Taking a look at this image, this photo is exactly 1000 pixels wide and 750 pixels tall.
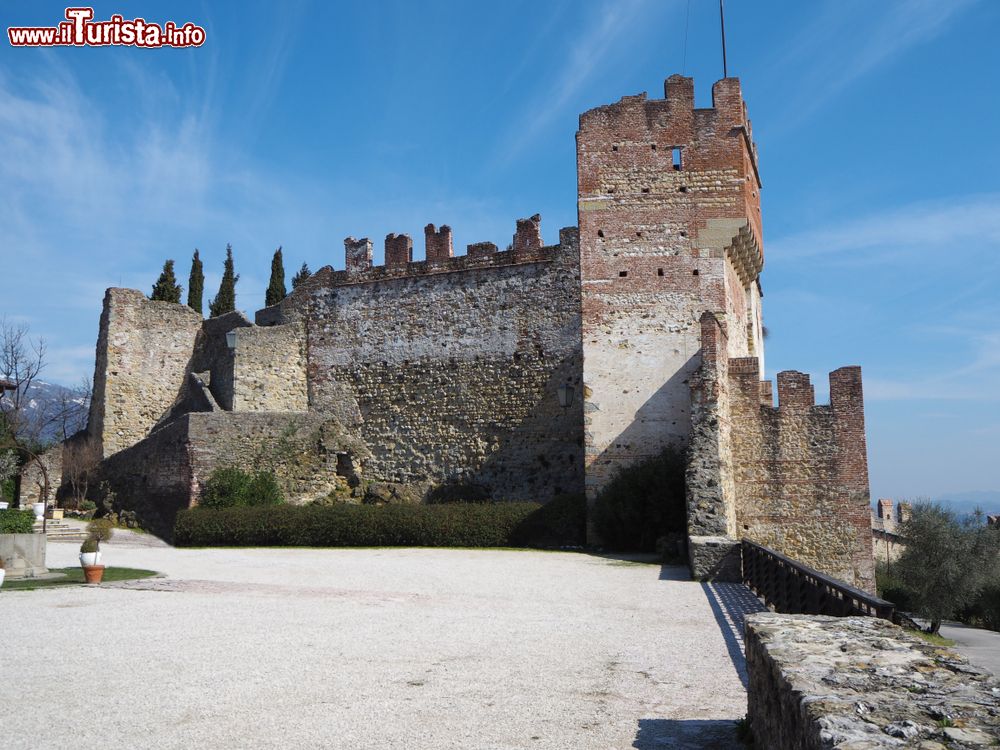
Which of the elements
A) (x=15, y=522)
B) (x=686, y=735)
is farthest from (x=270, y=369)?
(x=686, y=735)

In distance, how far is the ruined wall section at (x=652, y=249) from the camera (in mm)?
19391

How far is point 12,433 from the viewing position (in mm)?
28438

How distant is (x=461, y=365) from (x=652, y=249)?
24.4 ft

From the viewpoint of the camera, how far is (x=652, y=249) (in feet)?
65.1

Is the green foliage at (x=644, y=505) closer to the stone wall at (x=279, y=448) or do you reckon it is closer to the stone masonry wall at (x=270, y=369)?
the stone wall at (x=279, y=448)

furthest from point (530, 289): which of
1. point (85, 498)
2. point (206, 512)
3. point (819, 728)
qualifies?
point (819, 728)

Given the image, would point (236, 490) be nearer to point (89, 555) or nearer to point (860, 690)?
point (89, 555)

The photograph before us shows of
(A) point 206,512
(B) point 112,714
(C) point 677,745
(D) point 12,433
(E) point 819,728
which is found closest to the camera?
(E) point 819,728

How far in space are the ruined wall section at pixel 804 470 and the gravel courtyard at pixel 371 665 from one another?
5.57 meters

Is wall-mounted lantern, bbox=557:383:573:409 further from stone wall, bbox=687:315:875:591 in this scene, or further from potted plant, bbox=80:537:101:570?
potted plant, bbox=80:537:101:570

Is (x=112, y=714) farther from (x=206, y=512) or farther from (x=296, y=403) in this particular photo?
(x=296, y=403)

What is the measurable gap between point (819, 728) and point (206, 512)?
20.3 meters

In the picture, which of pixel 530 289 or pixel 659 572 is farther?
pixel 530 289

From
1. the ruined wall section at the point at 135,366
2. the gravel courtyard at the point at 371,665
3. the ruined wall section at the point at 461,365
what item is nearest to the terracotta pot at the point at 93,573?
the gravel courtyard at the point at 371,665
